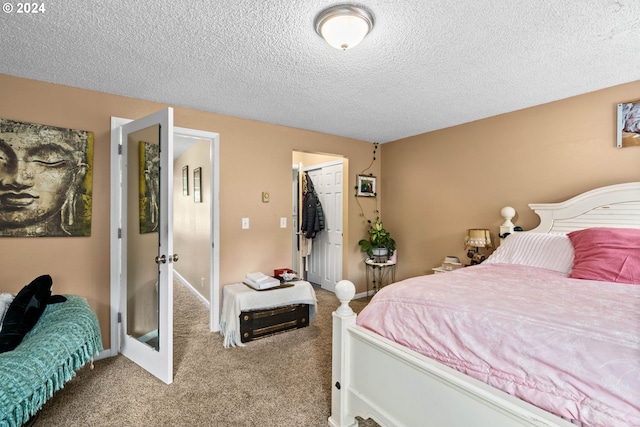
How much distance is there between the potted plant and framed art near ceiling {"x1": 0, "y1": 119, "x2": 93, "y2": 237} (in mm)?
3110

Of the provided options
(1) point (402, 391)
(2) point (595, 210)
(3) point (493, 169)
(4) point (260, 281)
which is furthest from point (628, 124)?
(4) point (260, 281)

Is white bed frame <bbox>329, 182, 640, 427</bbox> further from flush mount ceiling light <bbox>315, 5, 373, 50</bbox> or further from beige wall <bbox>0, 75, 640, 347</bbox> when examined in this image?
beige wall <bbox>0, 75, 640, 347</bbox>

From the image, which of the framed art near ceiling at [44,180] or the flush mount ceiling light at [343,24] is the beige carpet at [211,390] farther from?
the flush mount ceiling light at [343,24]

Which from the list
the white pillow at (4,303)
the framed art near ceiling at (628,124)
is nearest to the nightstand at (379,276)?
the framed art near ceiling at (628,124)

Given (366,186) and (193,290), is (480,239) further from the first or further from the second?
(193,290)

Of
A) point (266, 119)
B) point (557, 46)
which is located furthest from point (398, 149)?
point (557, 46)

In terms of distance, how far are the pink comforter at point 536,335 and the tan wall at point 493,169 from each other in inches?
53.6

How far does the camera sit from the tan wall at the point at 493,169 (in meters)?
2.63

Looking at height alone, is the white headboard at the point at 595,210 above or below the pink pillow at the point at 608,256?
above

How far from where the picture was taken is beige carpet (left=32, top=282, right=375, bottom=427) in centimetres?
185

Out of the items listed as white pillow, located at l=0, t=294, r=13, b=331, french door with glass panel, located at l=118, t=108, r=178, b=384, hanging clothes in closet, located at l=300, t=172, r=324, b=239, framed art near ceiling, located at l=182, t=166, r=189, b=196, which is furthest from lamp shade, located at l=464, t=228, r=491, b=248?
framed art near ceiling, located at l=182, t=166, r=189, b=196

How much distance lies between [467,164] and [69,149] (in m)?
3.87

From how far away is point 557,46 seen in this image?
193 cm

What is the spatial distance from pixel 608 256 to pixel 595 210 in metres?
0.74
